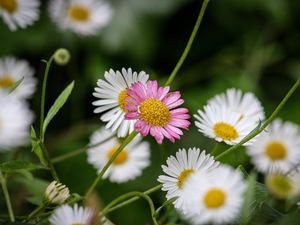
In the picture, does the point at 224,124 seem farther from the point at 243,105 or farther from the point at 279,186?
the point at 279,186

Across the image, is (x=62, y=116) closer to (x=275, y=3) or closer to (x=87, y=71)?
(x=87, y=71)

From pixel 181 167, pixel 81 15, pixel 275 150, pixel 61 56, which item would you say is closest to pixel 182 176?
pixel 181 167

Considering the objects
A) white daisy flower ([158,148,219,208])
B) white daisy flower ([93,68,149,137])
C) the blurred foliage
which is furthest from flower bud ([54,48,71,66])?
the blurred foliage

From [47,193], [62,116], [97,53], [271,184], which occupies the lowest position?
[62,116]

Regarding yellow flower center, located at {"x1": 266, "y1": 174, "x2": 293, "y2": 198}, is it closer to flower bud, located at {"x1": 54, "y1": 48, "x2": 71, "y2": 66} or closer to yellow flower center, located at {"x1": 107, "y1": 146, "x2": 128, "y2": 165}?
flower bud, located at {"x1": 54, "y1": 48, "x2": 71, "y2": 66}

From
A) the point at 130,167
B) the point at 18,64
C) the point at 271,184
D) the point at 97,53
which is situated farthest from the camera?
the point at 97,53

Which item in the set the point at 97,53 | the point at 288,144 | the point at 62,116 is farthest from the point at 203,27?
the point at 288,144
